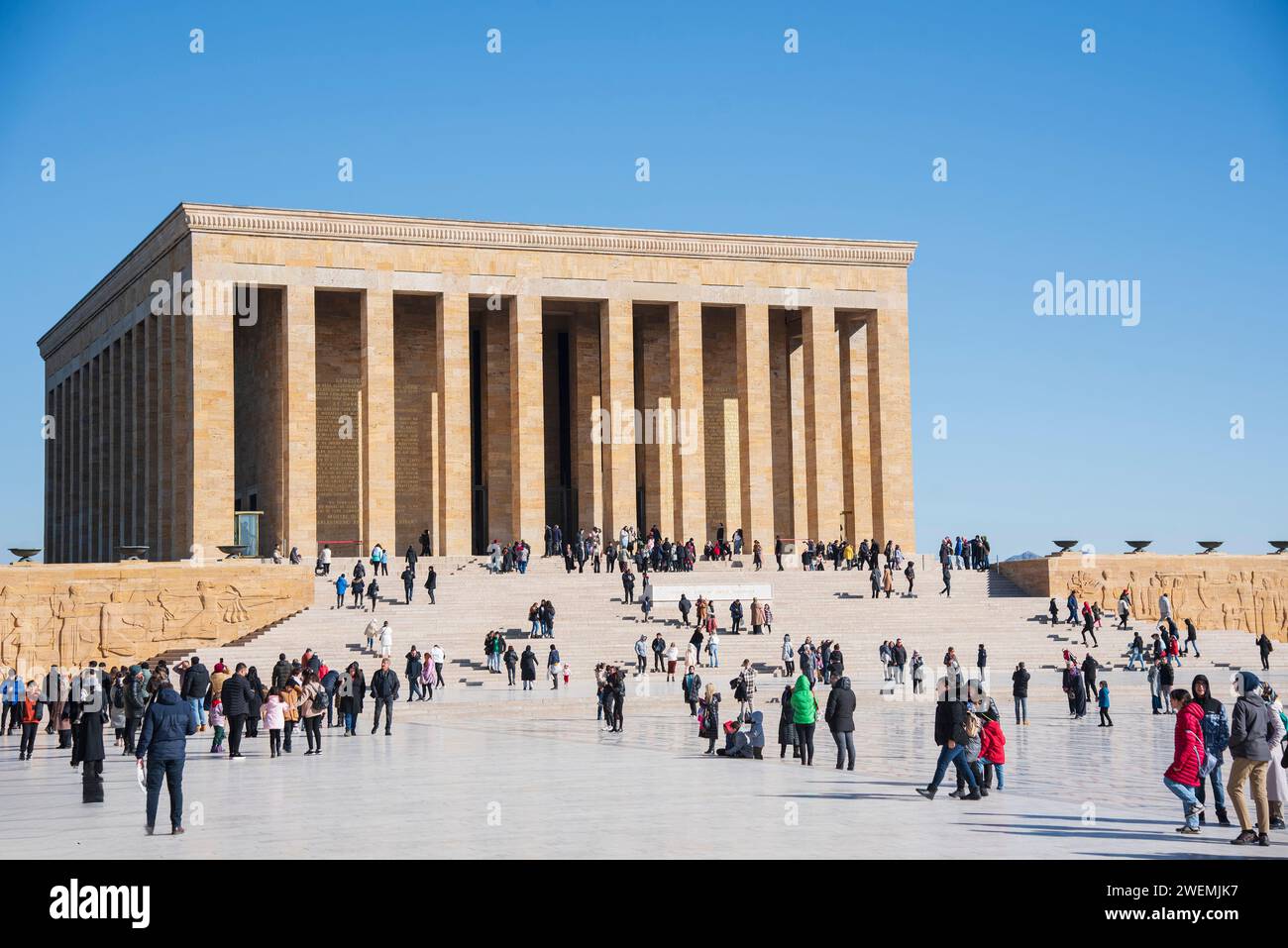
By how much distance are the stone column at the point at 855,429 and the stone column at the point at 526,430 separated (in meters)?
9.77

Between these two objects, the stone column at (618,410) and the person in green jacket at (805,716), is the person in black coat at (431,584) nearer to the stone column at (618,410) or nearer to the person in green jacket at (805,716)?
the stone column at (618,410)

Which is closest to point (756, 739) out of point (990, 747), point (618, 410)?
point (990, 747)

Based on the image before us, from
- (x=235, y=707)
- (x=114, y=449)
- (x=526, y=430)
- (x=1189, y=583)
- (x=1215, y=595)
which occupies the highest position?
(x=114, y=449)

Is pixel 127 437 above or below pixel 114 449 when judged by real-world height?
above

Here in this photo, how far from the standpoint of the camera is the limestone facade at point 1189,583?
37.2m

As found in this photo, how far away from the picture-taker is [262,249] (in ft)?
131

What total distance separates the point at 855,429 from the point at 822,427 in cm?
141

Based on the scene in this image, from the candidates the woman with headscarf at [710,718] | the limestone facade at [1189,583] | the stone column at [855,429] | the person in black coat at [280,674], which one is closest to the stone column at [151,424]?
the stone column at [855,429]

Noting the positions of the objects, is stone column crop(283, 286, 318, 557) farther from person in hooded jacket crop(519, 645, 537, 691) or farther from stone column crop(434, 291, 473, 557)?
person in hooded jacket crop(519, 645, 537, 691)

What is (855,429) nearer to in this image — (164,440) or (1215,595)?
(1215,595)

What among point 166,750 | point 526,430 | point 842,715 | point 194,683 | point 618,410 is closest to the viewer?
point 166,750

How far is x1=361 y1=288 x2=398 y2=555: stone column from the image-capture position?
40.2m

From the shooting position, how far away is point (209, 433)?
3931 cm

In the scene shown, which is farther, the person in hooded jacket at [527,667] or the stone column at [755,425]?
the stone column at [755,425]
